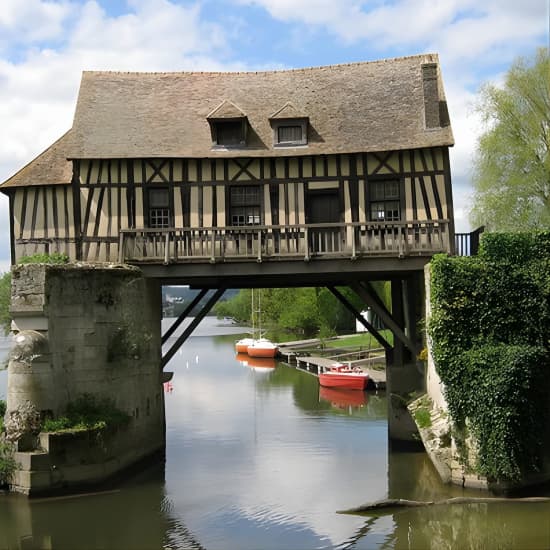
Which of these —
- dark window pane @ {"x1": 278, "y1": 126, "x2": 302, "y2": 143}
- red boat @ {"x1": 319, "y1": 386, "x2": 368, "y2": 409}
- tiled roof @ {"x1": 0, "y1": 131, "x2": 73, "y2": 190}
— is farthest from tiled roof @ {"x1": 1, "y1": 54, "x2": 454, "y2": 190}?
red boat @ {"x1": 319, "y1": 386, "x2": 368, "y2": 409}

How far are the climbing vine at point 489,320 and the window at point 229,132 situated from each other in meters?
5.78

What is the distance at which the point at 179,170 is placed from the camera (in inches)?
677

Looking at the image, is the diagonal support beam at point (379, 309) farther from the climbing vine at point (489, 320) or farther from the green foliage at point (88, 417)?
the green foliage at point (88, 417)

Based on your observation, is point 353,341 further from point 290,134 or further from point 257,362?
point 290,134

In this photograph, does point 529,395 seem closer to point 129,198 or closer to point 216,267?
point 216,267

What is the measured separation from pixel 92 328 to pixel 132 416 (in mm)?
2147

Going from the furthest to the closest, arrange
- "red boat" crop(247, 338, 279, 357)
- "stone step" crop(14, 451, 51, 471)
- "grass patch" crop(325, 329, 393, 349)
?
1. "red boat" crop(247, 338, 279, 357)
2. "grass patch" crop(325, 329, 393, 349)
3. "stone step" crop(14, 451, 51, 471)

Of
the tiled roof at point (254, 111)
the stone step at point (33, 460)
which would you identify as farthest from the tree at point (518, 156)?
the stone step at point (33, 460)

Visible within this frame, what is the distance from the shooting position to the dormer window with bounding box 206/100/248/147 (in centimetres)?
1725

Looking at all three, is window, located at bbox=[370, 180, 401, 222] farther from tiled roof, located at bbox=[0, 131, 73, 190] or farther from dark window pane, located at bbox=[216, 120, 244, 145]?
tiled roof, located at bbox=[0, 131, 73, 190]

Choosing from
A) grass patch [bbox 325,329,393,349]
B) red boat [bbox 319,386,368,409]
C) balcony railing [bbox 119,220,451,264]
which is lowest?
red boat [bbox 319,386,368,409]

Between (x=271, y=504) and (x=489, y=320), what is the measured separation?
5.17m

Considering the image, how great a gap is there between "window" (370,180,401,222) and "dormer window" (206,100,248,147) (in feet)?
10.4

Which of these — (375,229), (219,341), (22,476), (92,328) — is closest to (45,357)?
(92,328)
